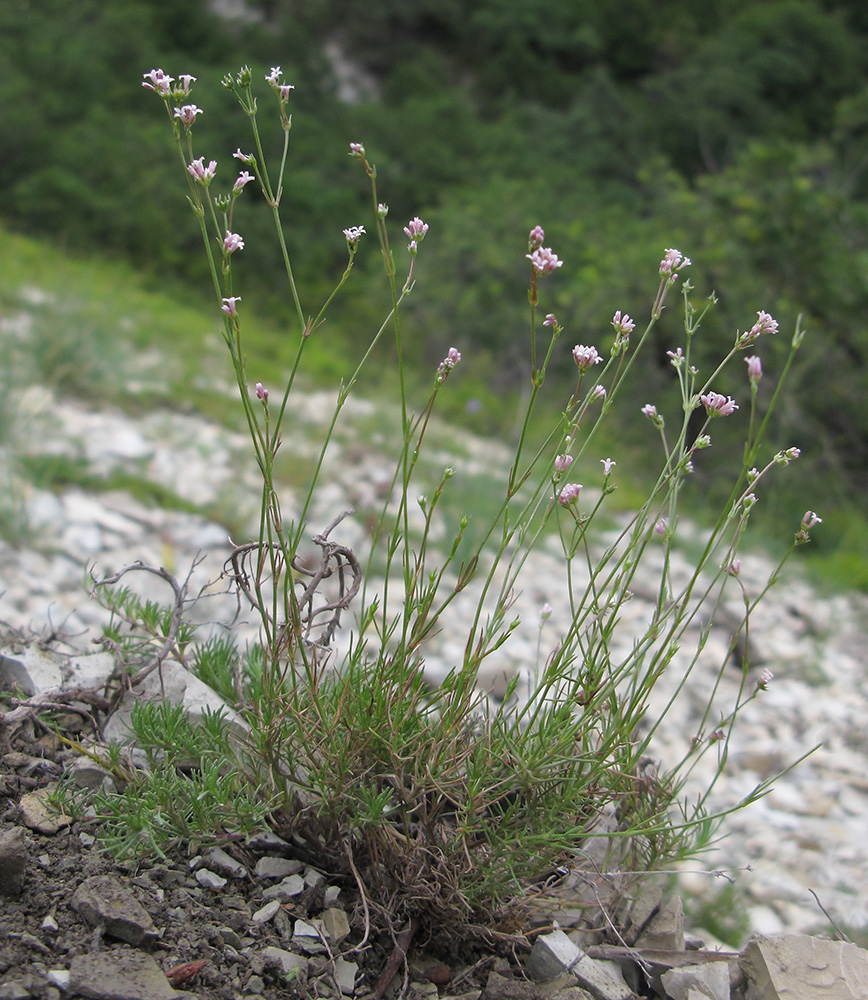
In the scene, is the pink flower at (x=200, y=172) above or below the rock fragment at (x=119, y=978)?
above

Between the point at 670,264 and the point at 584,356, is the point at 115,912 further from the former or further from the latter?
the point at 670,264

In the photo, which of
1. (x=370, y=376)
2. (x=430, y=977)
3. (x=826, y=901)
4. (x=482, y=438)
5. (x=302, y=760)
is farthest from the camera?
(x=370, y=376)

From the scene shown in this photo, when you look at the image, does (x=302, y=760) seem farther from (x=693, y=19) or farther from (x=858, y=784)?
(x=693, y=19)

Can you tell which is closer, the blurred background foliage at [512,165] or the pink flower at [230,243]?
the pink flower at [230,243]

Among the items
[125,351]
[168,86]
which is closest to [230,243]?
[168,86]

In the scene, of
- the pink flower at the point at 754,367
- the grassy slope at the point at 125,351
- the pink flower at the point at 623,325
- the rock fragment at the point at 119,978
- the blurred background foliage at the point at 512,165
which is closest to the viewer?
the rock fragment at the point at 119,978

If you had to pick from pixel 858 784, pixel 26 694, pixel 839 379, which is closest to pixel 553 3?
pixel 839 379

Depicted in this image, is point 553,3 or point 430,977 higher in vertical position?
point 553,3

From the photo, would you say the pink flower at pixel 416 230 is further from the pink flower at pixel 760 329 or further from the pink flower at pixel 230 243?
the pink flower at pixel 760 329

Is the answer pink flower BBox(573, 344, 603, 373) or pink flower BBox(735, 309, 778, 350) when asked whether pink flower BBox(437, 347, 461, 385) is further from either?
pink flower BBox(735, 309, 778, 350)

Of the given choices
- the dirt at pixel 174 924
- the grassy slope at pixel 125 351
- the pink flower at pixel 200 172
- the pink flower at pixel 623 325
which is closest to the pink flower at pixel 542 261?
the pink flower at pixel 623 325
